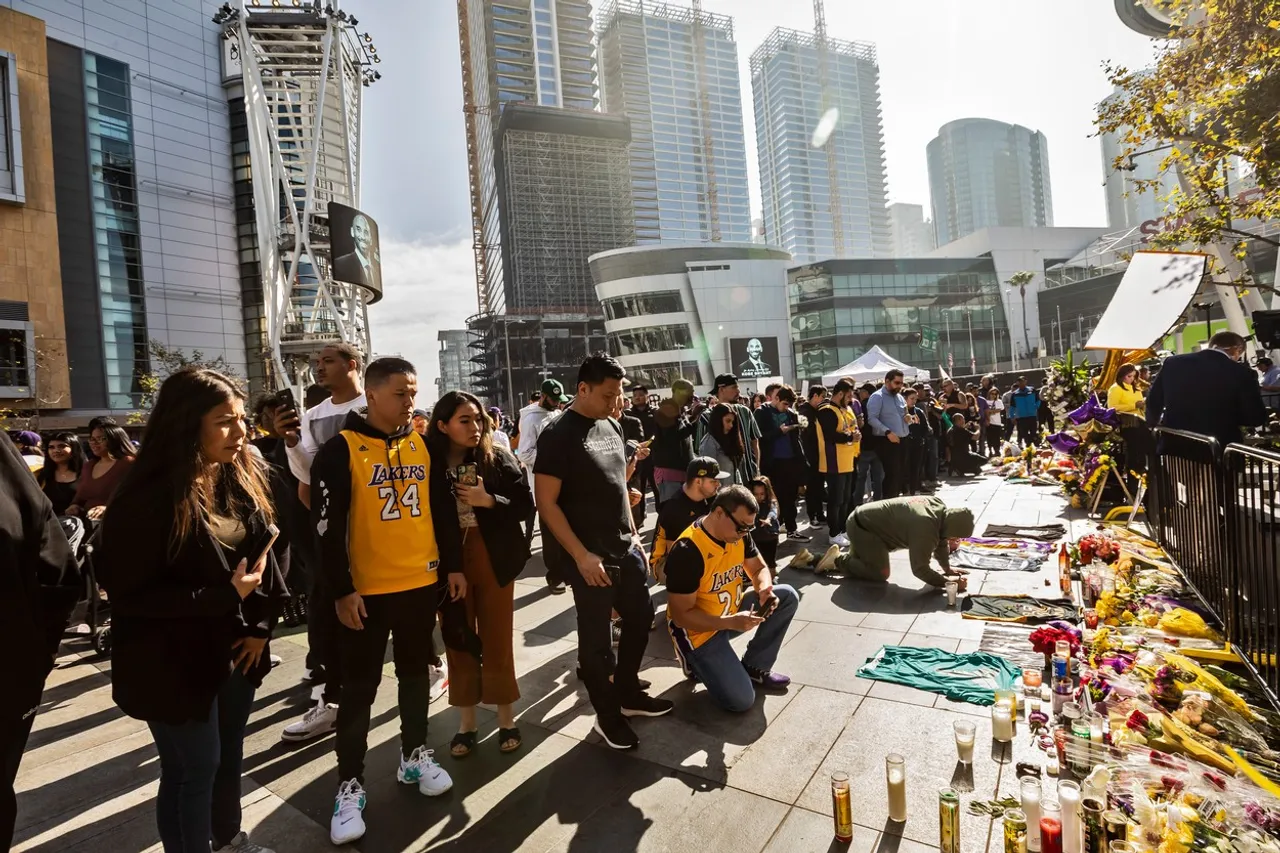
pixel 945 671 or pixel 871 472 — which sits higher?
pixel 871 472

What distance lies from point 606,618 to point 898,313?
71.2m

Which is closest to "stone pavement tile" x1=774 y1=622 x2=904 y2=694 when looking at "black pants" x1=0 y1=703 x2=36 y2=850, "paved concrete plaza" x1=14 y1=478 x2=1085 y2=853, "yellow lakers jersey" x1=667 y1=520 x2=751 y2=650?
"paved concrete plaza" x1=14 y1=478 x2=1085 y2=853

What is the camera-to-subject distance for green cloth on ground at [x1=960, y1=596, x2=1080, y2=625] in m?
4.74

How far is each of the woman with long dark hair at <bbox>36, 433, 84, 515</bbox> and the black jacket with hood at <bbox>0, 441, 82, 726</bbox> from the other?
221 inches

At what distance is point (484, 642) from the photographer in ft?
11.0

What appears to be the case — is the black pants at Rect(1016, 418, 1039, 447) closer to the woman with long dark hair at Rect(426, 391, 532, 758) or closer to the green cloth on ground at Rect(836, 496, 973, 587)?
the green cloth on ground at Rect(836, 496, 973, 587)

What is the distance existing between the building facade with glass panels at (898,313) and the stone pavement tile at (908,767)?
63.0 meters

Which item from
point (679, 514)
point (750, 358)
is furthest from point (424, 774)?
point (750, 358)

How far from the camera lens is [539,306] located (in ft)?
283

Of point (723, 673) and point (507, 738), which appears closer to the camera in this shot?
point (507, 738)

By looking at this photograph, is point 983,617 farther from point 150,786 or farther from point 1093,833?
point 150,786

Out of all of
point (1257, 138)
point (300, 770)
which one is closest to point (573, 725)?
point (300, 770)

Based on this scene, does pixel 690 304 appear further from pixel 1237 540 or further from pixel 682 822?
pixel 682 822

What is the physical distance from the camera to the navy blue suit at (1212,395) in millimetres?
5273
